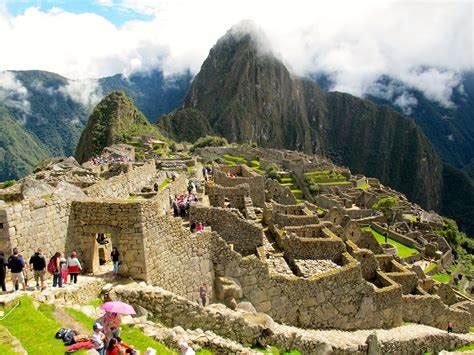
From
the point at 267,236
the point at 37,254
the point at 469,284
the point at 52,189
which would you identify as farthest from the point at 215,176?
the point at 469,284

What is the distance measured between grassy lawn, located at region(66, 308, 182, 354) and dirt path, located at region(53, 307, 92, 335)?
0.17 m

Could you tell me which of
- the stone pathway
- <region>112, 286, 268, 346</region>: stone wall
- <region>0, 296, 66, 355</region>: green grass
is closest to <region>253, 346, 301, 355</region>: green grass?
the stone pathway

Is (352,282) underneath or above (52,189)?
underneath

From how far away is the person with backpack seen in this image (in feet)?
45.0

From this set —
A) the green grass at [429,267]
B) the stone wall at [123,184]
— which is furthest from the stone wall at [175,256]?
the green grass at [429,267]

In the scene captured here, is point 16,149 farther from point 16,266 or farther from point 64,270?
point 16,266

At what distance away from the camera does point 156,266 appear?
637 inches

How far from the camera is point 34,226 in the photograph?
555 inches

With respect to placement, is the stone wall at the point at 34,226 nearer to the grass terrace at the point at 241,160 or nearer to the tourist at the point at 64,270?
the tourist at the point at 64,270

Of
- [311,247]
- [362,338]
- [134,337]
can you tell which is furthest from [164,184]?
[134,337]

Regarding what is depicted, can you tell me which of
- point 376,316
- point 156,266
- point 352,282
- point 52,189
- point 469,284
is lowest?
point 469,284

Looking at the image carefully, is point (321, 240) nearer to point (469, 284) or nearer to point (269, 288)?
point (269, 288)

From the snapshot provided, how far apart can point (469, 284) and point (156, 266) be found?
52107 millimetres

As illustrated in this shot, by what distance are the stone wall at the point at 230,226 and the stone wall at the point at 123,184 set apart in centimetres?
386
